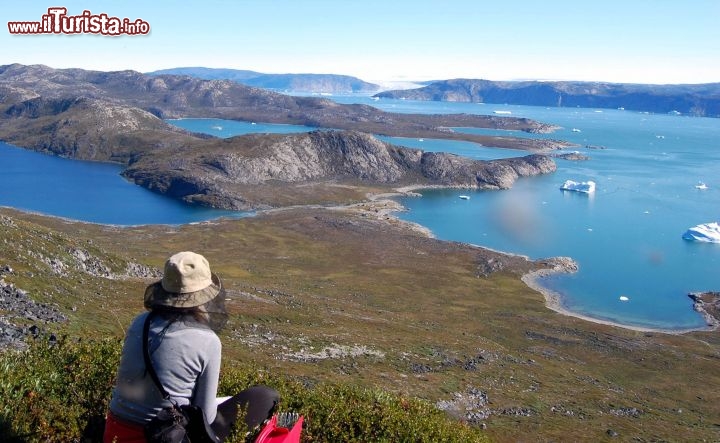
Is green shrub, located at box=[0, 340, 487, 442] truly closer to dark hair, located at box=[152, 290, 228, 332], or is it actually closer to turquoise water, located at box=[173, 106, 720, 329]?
dark hair, located at box=[152, 290, 228, 332]

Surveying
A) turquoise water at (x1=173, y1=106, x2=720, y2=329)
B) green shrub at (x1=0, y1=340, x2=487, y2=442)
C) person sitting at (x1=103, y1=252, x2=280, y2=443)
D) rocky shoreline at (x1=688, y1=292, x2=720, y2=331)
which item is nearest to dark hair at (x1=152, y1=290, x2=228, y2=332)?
person sitting at (x1=103, y1=252, x2=280, y2=443)

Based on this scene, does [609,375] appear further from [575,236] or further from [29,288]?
[575,236]

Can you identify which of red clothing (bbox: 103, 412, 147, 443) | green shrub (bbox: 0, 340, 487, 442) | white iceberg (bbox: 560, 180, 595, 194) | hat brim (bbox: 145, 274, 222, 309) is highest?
hat brim (bbox: 145, 274, 222, 309)

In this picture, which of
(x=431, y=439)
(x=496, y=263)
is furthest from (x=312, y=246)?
(x=431, y=439)

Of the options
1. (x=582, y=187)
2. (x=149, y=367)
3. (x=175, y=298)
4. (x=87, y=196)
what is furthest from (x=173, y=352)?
(x=582, y=187)

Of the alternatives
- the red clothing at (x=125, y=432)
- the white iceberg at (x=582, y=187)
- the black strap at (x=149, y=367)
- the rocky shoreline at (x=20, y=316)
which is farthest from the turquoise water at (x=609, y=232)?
the black strap at (x=149, y=367)

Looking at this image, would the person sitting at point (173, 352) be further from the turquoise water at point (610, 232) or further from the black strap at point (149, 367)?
the turquoise water at point (610, 232)
